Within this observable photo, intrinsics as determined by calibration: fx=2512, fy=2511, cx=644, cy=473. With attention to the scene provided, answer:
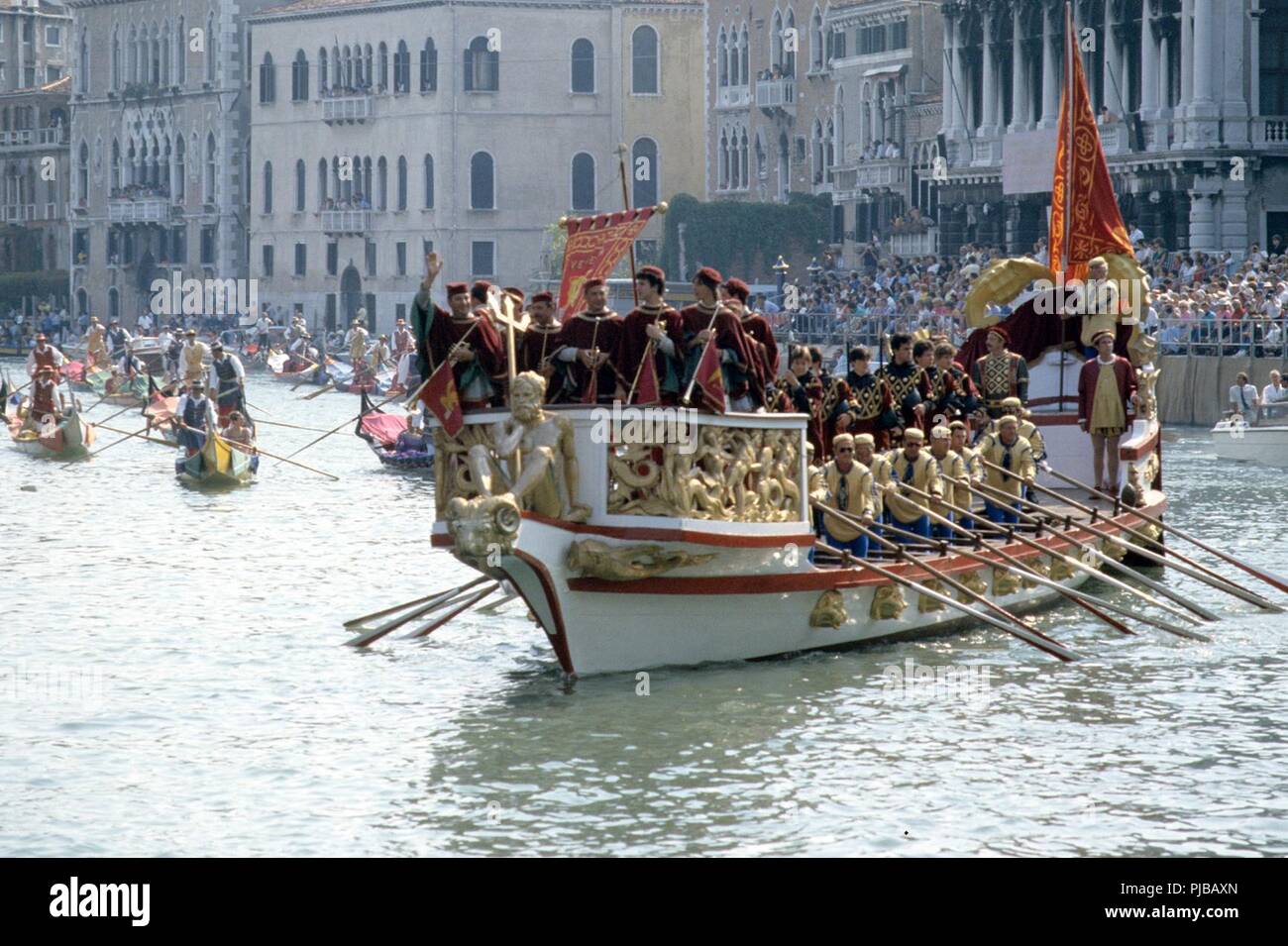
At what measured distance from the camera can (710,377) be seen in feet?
54.1

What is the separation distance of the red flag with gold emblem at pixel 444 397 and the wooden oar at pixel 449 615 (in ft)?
5.77

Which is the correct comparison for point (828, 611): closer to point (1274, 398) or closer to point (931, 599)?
point (931, 599)

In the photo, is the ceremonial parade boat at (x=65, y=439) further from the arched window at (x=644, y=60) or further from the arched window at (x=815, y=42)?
the arched window at (x=644, y=60)

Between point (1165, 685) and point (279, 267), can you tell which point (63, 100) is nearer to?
point (279, 267)

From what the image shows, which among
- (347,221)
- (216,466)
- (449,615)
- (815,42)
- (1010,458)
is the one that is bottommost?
(449,615)

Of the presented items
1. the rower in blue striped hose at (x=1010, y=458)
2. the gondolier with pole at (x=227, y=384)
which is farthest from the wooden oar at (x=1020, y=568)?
the gondolier with pole at (x=227, y=384)

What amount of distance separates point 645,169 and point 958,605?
5995 cm

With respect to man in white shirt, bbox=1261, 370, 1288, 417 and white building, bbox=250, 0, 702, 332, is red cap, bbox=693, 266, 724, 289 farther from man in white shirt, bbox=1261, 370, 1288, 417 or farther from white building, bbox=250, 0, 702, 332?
white building, bbox=250, 0, 702, 332

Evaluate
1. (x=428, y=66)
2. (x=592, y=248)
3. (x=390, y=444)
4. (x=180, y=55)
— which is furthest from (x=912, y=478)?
(x=180, y=55)

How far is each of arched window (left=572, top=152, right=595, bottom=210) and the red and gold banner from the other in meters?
60.3

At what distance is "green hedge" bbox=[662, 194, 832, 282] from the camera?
7006cm

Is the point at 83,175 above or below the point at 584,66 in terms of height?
below

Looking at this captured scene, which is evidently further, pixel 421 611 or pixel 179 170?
pixel 179 170
